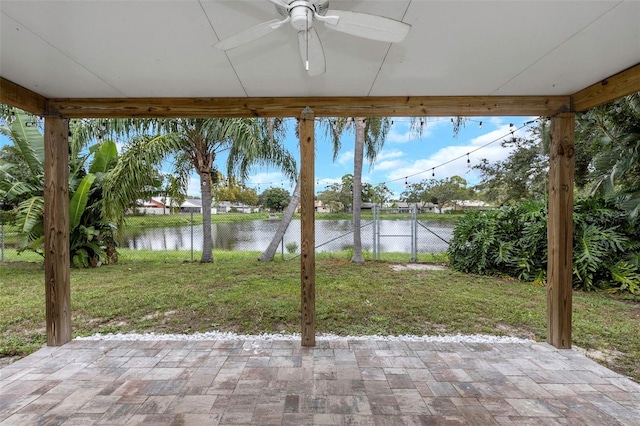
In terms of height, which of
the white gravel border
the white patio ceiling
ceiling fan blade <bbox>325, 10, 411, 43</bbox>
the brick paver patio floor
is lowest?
the white gravel border

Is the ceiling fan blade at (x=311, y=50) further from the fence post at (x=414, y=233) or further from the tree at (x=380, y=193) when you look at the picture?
the tree at (x=380, y=193)

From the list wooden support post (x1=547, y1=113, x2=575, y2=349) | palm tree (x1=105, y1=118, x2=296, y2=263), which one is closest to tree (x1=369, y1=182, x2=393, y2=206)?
palm tree (x1=105, y1=118, x2=296, y2=263)

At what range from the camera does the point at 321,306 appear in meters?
3.85

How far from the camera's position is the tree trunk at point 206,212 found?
6324mm

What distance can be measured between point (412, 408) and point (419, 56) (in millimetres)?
2234

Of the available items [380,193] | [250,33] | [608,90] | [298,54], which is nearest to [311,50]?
[250,33]

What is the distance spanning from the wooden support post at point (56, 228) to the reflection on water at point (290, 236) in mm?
3987

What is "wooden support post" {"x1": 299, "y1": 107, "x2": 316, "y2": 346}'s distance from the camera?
8.80 ft

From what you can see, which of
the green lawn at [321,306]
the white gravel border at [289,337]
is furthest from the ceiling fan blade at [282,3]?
the green lawn at [321,306]

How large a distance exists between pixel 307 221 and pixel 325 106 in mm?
1034

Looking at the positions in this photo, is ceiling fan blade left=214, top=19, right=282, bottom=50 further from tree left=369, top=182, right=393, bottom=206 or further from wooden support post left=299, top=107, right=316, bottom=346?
tree left=369, top=182, right=393, bottom=206

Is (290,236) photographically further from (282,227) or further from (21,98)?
(21,98)

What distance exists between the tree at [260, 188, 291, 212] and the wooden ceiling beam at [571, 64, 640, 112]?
18.7ft

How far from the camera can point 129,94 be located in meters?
2.57
